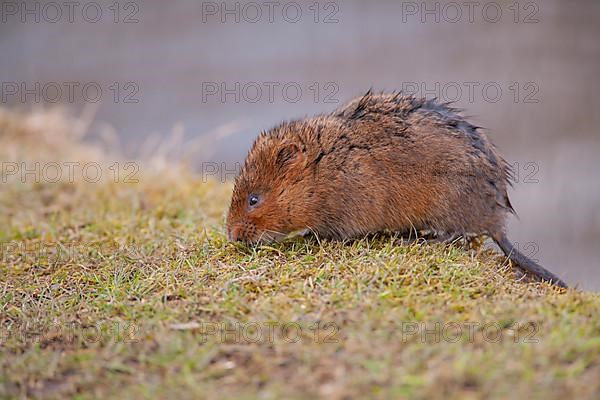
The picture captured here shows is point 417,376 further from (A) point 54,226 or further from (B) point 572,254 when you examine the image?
(B) point 572,254

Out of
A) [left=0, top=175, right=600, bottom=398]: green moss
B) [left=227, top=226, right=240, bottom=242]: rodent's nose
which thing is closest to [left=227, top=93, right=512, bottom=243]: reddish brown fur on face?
[left=227, top=226, right=240, bottom=242]: rodent's nose

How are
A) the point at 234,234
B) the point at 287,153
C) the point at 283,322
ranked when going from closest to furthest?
the point at 283,322
the point at 234,234
the point at 287,153

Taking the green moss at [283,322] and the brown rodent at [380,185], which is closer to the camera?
the green moss at [283,322]

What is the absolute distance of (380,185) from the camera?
4391 millimetres

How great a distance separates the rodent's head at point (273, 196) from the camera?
4.34m

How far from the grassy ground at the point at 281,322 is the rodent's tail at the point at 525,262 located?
0.11 metres

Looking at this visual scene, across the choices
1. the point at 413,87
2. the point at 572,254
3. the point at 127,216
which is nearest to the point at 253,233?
the point at 127,216

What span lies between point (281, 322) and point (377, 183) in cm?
151

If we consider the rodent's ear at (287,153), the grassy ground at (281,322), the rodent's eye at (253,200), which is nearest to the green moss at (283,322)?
the grassy ground at (281,322)

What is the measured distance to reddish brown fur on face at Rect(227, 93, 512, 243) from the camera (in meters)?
4.34

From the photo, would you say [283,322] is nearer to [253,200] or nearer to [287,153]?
[253,200]

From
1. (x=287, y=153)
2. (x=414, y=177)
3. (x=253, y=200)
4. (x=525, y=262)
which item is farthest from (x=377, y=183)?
(x=525, y=262)

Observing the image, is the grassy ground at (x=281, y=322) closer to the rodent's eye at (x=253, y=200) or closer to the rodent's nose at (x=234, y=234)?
the rodent's nose at (x=234, y=234)

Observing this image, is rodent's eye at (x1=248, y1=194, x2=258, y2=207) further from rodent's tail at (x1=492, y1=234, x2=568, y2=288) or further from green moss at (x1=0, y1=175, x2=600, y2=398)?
rodent's tail at (x1=492, y1=234, x2=568, y2=288)
